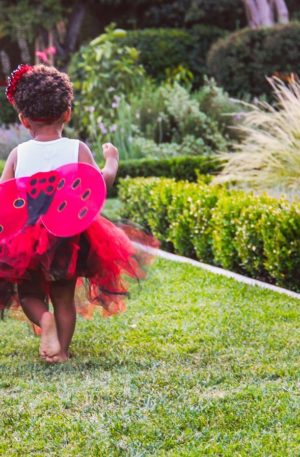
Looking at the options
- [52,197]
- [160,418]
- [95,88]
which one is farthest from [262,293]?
[95,88]

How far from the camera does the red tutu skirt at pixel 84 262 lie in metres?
4.25

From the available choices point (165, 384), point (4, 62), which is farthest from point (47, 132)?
point (4, 62)

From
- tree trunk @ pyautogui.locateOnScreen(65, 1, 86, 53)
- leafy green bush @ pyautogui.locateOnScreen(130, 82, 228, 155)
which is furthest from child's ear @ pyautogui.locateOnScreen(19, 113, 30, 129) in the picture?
tree trunk @ pyautogui.locateOnScreen(65, 1, 86, 53)

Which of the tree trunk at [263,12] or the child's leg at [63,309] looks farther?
the tree trunk at [263,12]

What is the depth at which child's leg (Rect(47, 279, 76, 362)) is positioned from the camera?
447cm

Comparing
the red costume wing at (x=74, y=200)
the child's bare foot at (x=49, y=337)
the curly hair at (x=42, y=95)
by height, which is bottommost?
the child's bare foot at (x=49, y=337)

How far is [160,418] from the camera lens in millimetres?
3498

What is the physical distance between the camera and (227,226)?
6.95 metres

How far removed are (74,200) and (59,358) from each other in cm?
73

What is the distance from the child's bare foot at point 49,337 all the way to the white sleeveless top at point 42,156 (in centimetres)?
67

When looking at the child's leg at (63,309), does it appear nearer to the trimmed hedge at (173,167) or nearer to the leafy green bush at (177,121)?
the trimmed hedge at (173,167)

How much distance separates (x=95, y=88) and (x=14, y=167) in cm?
909

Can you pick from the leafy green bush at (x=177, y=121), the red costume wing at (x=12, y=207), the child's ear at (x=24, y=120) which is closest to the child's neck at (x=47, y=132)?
the child's ear at (x=24, y=120)

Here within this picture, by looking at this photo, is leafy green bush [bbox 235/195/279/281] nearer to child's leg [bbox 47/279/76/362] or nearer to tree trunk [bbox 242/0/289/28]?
child's leg [bbox 47/279/76/362]
